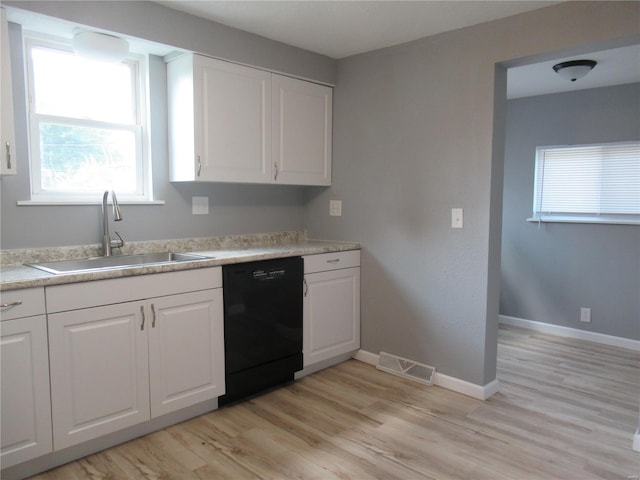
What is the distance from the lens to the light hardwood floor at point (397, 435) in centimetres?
204

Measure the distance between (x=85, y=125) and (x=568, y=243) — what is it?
3979 millimetres

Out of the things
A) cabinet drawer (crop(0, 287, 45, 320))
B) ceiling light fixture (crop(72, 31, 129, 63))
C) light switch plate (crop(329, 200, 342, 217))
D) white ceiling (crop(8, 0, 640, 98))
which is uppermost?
white ceiling (crop(8, 0, 640, 98))

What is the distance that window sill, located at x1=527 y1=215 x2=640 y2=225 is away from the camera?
3.80 metres

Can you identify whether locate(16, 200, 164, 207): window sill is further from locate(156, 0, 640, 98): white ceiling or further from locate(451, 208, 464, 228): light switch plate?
locate(451, 208, 464, 228): light switch plate

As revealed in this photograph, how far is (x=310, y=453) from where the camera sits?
218 cm

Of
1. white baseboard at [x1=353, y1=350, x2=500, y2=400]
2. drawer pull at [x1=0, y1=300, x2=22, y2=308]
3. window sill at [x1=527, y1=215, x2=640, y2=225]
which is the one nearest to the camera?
drawer pull at [x1=0, y1=300, x2=22, y2=308]

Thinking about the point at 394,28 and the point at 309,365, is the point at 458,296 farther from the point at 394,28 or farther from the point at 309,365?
the point at 394,28

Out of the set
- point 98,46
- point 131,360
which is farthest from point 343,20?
point 131,360

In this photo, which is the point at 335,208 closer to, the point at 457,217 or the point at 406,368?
the point at 457,217

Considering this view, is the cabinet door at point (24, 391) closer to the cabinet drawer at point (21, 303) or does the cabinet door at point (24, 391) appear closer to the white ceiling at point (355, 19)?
the cabinet drawer at point (21, 303)

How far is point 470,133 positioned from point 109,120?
2.17 m

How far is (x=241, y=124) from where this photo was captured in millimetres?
2885

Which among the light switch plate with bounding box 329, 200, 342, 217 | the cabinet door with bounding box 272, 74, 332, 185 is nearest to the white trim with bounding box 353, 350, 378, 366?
the light switch plate with bounding box 329, 200, 342, 217

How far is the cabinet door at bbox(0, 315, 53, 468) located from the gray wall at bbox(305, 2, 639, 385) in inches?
83.2
